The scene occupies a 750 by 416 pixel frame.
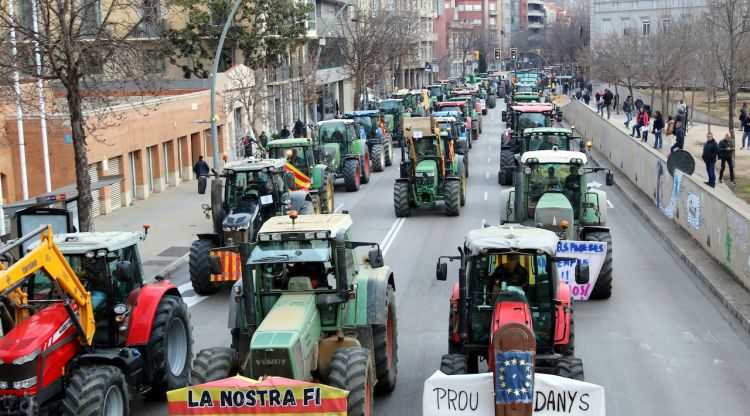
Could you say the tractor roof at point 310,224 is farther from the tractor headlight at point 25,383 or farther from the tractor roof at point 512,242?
the tractor headlight at point 25,383

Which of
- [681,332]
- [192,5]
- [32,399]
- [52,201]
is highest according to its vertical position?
[192,5]

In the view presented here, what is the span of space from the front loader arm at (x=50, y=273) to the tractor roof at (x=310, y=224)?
7.08ft

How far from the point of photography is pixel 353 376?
35.4 ft

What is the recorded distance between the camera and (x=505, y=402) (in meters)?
9.94

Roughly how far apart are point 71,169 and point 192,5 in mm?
21117

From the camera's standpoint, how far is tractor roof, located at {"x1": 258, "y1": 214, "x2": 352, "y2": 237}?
40.5ft

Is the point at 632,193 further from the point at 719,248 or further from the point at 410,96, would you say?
the point at 410,96

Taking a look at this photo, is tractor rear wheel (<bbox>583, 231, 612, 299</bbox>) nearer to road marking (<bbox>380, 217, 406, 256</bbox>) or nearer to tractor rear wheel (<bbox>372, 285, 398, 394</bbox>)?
tractor rear wheel (<bbox>372, 285, 398, 394</bbox>)

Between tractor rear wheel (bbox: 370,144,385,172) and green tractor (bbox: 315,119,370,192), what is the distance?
3.73 meters

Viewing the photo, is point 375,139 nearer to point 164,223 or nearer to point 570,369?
point 164,223

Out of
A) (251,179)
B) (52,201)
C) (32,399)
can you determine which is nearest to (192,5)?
(251,179)

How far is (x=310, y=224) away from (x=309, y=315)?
1591 mm

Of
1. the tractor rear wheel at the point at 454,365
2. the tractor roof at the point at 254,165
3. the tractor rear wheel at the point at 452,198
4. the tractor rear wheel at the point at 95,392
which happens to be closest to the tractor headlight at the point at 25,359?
the tractor rear wheel at the point at 95,392

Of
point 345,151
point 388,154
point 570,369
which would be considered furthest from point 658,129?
point 570,369
